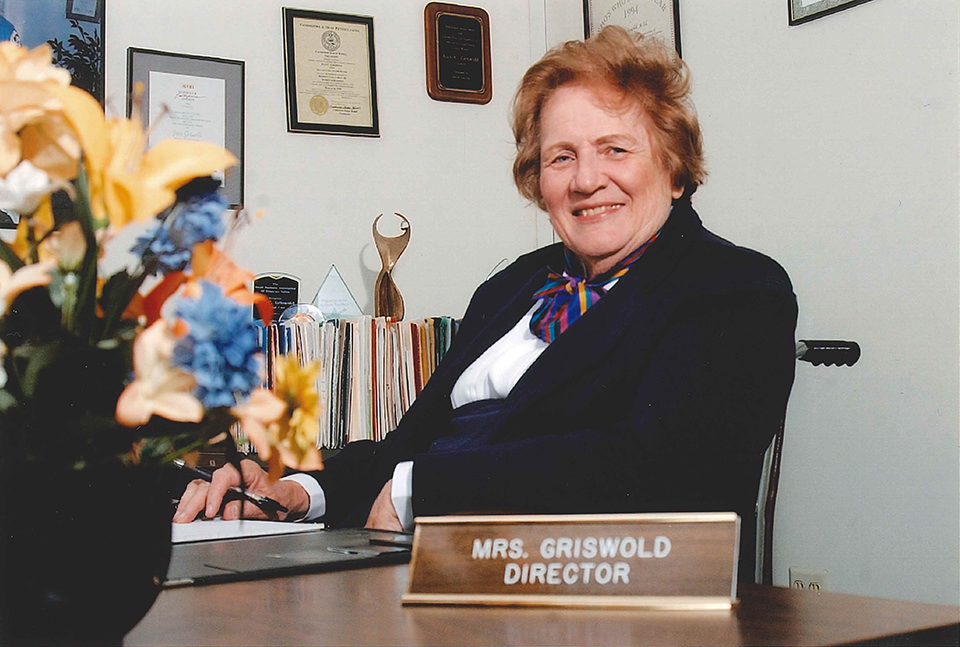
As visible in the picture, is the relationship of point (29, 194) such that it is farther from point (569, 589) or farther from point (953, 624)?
point (953, 624)

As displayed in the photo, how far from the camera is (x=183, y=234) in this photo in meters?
0.54

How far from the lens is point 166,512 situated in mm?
594

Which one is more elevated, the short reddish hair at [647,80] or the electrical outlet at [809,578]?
the short reddish hair at [647,80]

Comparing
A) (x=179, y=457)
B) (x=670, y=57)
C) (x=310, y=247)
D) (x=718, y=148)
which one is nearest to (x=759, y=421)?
(x=670, y=57)

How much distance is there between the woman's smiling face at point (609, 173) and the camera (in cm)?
167

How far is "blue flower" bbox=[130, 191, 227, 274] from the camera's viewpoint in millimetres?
542

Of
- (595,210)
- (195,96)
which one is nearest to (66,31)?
(195,96)

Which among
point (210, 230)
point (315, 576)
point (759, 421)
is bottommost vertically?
point (315, 576)

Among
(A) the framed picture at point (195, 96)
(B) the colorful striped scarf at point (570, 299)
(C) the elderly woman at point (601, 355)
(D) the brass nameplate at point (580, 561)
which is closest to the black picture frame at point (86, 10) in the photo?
(A) the framed picture at point (195, 96)

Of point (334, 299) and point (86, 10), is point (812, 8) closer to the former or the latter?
point (334, 299)

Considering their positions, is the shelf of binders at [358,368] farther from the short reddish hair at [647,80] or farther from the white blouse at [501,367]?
the short reddish hair at [647,80]

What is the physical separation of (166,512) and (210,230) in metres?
0.17

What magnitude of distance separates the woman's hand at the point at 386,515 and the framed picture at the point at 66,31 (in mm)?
1488

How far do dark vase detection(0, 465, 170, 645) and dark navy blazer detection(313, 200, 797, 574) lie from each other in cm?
81
